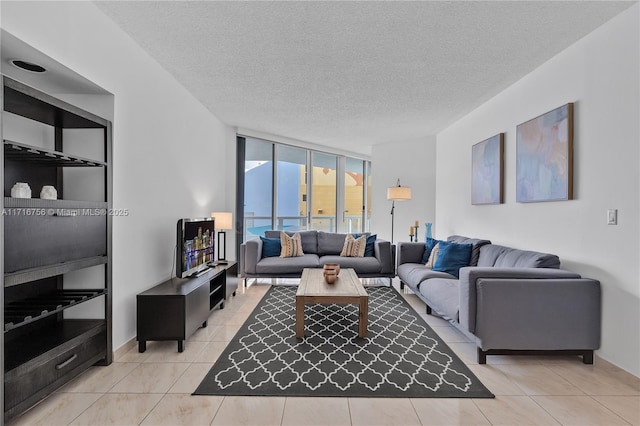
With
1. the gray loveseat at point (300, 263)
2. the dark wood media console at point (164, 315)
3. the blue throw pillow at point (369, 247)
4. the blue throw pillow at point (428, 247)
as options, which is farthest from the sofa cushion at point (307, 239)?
the dark wood media console at point (164, 315)

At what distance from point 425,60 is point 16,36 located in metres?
3.03

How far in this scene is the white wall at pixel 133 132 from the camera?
2.21 metres

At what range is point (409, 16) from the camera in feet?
8.29

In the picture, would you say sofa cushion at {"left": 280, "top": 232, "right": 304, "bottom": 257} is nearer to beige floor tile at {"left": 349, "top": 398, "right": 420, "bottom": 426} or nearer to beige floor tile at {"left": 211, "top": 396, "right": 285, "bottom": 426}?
beige floor tile at {"left": 211, "top": 396, "right": 285, "bottom": 426}

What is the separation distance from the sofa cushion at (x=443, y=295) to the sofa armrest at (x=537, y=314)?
1.15 ft

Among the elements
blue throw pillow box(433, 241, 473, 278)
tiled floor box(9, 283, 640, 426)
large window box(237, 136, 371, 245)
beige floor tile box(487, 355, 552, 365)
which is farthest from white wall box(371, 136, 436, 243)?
tiled floor box(9, 283, 640, 426)

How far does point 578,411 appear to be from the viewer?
2.03m

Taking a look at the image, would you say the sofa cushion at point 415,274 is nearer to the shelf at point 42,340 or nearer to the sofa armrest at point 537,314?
the sofa armrest at point 537,314

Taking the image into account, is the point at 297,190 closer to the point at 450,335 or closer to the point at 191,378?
the point at 450,335

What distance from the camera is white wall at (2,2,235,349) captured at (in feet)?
7.25

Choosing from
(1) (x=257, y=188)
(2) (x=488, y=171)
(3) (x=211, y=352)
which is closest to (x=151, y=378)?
(3) (x=211, y=352)

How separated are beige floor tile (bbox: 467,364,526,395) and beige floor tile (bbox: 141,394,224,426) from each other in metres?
1.77

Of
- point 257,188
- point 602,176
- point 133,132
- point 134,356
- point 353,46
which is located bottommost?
point 134,356

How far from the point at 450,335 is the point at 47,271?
3.19 meters
